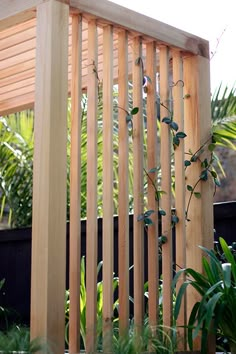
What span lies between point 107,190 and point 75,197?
183 mm

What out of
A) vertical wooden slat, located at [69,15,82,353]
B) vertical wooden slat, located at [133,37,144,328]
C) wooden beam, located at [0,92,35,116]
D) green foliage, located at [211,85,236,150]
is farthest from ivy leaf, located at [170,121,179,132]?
green foliage, located at [211,85,236,150]

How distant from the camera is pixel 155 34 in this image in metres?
3.61

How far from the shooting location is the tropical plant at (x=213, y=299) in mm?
3125

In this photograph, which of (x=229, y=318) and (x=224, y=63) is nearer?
(x=229, y=318)

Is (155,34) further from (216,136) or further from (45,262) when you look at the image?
(45,262)

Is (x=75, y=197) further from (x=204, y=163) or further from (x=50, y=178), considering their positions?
(x=204, y=163)

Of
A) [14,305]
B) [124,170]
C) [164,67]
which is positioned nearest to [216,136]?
[164,67]

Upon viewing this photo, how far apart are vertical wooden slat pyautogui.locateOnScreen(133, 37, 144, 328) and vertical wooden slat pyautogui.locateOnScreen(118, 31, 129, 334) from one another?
7cm

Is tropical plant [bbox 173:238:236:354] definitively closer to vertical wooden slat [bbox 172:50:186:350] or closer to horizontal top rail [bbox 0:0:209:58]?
vertical wooden slat [bbox 172:50:186:350]

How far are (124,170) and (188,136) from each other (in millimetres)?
540

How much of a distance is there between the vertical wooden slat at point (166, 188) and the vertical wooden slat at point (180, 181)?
49 mm

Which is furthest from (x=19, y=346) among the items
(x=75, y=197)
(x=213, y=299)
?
(x=213, y=299)

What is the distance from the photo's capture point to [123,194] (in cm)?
339

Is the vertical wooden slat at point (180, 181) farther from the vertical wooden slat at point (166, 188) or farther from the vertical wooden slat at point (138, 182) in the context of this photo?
the vertical wooden slat at point (138, 182)
